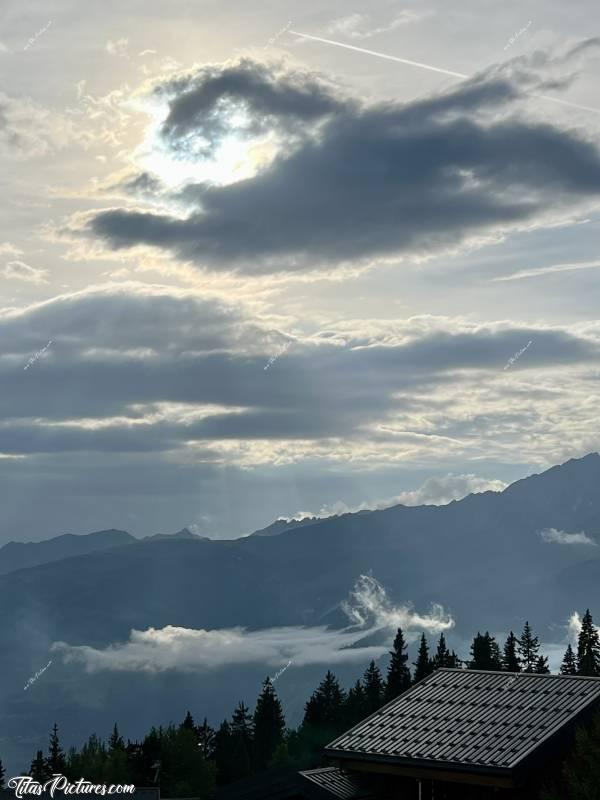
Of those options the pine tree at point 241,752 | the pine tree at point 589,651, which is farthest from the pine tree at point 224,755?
the pine tree at point 589,651

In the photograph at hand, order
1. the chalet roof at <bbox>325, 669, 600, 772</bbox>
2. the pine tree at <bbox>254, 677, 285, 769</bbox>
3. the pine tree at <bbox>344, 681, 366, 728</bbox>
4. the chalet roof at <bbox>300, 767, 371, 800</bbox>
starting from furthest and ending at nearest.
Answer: the pine tree at <bbox>254, 677, 285, 769</bbox> < the pine tree at <bbox>344, 681, 366, 728</bbox> < the chalet roof at <bbox>300, 767, 371, 800</bbox> < the chalet roof at <bbox>325, 669, 600, 772</bbox>

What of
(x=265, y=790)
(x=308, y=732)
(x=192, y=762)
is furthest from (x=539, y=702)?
(x=308, y=732)

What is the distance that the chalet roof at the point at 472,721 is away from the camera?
4106cm

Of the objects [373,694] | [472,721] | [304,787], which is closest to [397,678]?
[373,694]

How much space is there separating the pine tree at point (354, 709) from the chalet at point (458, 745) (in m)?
109

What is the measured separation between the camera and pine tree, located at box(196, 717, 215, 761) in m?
175

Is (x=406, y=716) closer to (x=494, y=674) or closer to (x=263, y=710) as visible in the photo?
(x=494, y=674)

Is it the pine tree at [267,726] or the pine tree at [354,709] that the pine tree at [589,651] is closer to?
the pine tree at [354,709]

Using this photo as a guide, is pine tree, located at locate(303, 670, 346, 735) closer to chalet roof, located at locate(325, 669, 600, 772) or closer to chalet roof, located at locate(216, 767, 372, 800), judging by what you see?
chalet roof, located at locate(325, 669, 600, 772)

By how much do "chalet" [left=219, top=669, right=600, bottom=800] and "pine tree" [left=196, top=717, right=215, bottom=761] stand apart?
12943 cm

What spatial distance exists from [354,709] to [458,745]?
12012 cm

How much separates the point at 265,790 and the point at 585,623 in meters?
133

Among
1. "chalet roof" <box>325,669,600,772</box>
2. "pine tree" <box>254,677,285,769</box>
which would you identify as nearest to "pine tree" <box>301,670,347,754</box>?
"pine tree" <box>254,677,285,769</box>

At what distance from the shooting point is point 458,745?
42.1 metres
